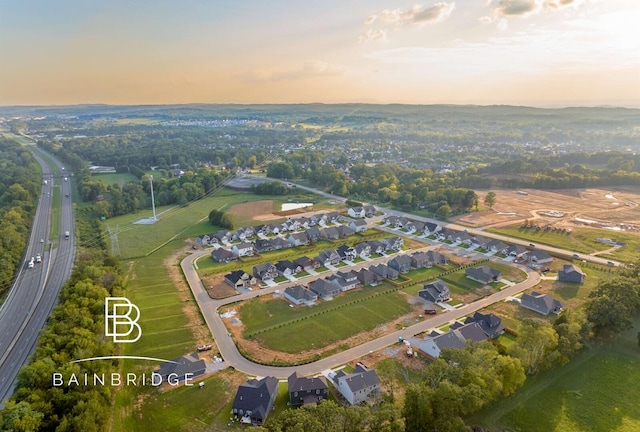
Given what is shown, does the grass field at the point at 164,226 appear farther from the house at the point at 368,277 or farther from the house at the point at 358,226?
the house at the point at 368,277

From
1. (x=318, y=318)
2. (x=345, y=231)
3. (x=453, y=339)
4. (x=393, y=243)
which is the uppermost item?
(x=453, y=339)

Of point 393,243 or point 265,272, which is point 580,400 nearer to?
point 393,243

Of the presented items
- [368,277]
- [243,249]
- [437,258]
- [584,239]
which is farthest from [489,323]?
[584,239]

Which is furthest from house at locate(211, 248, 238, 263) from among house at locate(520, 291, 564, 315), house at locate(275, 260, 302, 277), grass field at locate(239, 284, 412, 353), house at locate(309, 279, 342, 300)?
house at locate(520, 291, 564, 315)

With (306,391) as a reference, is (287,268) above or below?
below

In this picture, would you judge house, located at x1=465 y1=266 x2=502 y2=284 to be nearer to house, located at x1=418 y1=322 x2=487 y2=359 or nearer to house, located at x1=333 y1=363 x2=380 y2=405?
house, located at x1=418 y1=322 x2=487 y2=359

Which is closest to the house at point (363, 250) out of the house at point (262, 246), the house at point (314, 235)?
the house at point (314, 235)
